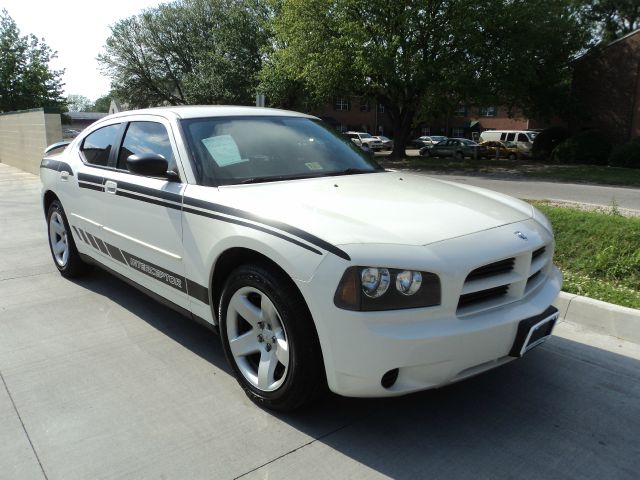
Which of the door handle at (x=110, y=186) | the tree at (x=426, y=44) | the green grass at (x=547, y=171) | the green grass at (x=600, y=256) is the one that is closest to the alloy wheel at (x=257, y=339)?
the door handle at (x=110, y=186)

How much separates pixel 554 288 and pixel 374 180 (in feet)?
4.28

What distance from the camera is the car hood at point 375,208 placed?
247 cm

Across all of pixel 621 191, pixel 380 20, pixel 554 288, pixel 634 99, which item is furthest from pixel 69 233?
pixel 634 99

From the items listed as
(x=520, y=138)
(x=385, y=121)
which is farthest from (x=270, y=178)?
(x=385, y=121)

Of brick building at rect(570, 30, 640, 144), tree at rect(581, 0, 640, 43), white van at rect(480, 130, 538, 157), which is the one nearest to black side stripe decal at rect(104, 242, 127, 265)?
brick building at rect(570, 30, 640, 144)

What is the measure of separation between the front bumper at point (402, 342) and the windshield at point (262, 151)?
1162mm

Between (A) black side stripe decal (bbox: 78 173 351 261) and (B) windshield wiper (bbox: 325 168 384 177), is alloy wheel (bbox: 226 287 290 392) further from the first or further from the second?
(B) windshield wiper (bbox: 325 168 384 177)

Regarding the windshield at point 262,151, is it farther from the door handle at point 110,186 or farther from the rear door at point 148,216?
the door handle at point 110,186

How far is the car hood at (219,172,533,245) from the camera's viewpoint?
247 centimetres

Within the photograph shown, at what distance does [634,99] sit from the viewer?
27062 millimetres

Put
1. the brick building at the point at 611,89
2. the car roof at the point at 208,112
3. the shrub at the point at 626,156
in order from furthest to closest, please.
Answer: the brick building at the point at 611,89, the shrub at the point at 626,156, the car roof at the point at 208,112

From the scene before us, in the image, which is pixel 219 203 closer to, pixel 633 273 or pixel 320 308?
pixel 320 308

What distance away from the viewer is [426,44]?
2209 centimetres

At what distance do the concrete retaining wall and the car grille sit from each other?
1599 cm
